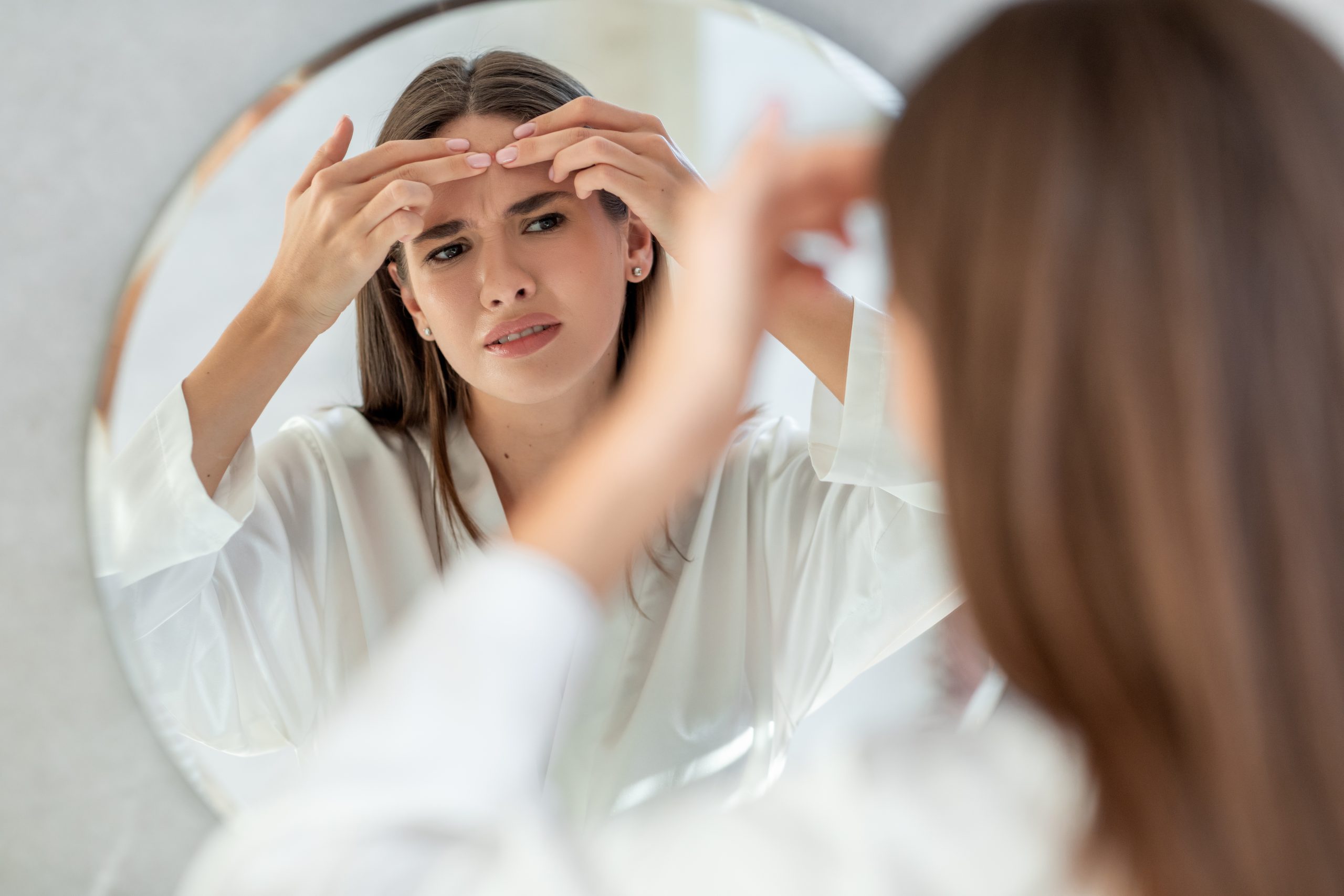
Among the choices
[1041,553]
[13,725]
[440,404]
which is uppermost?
[1041,553]

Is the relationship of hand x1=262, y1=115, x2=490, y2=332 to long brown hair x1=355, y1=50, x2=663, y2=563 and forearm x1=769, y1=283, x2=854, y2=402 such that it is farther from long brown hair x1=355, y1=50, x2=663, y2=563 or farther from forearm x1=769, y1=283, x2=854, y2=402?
forearm x1=769, y1=283, x2=854, y2=402

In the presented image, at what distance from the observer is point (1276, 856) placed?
28cm

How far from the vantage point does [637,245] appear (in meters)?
0.59

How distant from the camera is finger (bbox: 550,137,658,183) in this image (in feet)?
1.80

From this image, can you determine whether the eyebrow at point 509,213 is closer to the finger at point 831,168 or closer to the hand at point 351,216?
the hand at point 351,216

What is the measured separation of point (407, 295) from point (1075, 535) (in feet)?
1.30

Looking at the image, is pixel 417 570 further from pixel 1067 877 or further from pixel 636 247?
pixel 1067 877

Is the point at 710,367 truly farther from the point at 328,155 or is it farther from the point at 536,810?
the point at 328,155

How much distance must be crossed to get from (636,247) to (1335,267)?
37cm

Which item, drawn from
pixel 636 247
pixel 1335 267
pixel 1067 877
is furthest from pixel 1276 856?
pixel 636 247

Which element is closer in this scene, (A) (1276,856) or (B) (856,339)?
(A) (1276,856)

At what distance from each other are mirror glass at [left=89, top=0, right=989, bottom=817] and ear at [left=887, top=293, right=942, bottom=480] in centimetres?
23

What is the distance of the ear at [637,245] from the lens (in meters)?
0.58

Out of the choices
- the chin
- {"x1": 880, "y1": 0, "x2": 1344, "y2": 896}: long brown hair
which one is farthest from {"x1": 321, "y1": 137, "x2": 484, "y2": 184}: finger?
{"x1": 880, "y1": 0, "x2": 1344, "y2": 896}: long brown hair
